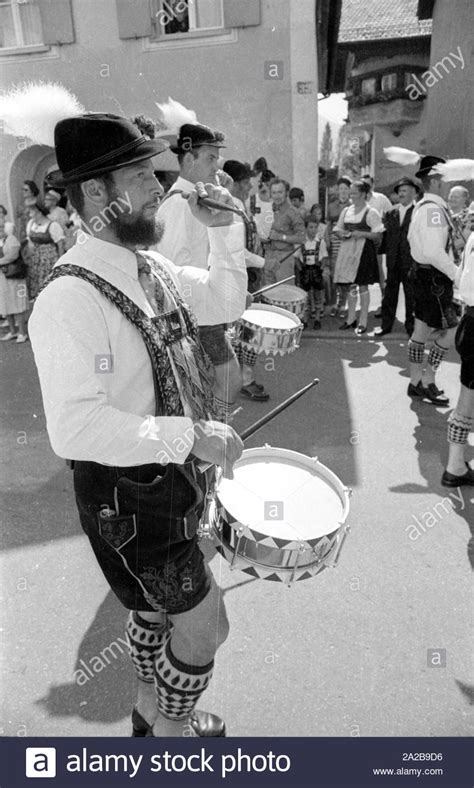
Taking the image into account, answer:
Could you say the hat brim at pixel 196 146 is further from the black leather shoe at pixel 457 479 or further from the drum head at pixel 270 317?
the black leather shoe at pixel 457 479

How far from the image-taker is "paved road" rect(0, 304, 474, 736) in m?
2.36

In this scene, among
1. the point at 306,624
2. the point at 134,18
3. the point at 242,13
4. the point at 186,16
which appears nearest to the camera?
the point at 306,624

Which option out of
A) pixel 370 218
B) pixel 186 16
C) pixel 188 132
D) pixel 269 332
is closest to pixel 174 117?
pixel 188 132

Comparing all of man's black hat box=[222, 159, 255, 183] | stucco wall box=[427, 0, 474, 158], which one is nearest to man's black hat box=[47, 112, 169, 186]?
man's black hat box=[222, 159, 255, 183]

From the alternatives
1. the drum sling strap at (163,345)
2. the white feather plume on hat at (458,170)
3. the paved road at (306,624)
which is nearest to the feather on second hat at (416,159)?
the white feather plume on hat at (458,170)

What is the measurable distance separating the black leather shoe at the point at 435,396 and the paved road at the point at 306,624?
3.14ft

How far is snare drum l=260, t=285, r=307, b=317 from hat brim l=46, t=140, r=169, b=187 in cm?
344

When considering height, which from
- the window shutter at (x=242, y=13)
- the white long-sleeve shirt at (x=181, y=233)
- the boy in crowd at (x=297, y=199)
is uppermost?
the window shutter at (x=242, y=13)

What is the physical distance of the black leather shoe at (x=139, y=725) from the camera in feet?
7.35

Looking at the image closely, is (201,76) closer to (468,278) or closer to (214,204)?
(468,278)

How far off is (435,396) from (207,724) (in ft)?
13.2

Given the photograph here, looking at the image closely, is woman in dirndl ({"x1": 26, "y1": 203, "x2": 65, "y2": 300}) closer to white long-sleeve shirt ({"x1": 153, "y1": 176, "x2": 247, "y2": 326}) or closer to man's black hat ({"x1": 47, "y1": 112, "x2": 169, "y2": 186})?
white long-sleeve shirt ({"x1": 153, "y1": 176, "x2": 247, "y2": 326})

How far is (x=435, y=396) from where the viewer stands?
5.61 metres

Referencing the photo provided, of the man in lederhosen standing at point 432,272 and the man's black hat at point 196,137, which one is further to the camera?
the man in lederhosen standing at point 432,272
